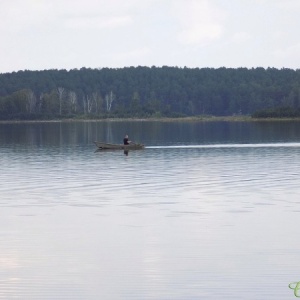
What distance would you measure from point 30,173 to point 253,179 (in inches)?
452

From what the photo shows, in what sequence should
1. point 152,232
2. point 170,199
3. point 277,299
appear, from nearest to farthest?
point 277,299
point 152,232
point 170,199

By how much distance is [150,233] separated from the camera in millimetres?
25734

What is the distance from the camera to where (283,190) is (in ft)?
116

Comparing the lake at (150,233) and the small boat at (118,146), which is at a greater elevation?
the small boat at (118,146)

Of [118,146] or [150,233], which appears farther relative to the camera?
[118,146]

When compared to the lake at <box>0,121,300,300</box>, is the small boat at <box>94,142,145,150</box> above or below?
above

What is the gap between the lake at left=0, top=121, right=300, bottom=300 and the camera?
19.8 metres

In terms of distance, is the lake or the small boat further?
the small boat

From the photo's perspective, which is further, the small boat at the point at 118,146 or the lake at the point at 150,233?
the small boat at the point at 118,146

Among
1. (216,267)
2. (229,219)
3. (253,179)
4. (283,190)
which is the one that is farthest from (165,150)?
(216,267)

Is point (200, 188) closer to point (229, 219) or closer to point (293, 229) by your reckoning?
point (229, 219)

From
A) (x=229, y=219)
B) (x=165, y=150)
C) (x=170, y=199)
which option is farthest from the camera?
(x=165, y=150)

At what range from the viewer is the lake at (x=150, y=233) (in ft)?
65.0

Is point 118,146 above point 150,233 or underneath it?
above
